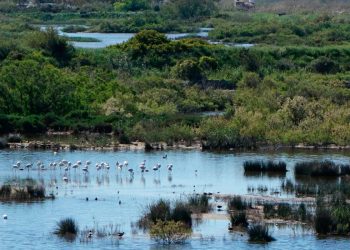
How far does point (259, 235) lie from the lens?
30.5 meters

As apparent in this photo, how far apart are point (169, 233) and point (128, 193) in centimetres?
675

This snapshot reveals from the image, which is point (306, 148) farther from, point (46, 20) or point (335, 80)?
point (46, 20)

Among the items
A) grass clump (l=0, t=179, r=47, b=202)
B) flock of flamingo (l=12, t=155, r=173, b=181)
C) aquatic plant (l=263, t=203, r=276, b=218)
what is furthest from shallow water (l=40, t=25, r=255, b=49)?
aquatic plant (l=263, t=203, r=276, b=218)

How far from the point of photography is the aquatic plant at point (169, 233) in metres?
30.3

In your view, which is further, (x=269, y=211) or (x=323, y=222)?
(x=269, y=211)

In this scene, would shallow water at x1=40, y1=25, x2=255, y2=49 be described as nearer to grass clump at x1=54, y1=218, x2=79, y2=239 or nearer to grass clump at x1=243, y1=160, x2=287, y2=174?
grass clump at x1=243, y1=160, x2=287, y2=174

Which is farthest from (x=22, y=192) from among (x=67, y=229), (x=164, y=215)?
(x=164, y=215)

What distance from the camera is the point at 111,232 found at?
3130 centimetres

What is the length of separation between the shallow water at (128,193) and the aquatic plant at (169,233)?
0.82 feet

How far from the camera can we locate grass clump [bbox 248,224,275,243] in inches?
1199

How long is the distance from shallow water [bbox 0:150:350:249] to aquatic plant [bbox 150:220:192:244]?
25 centimetres

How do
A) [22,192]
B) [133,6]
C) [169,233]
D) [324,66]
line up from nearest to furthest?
[169,233] < [22,192] < [324,66] < [133,6]

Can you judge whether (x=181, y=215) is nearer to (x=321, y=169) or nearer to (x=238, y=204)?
(x=238, y=204)

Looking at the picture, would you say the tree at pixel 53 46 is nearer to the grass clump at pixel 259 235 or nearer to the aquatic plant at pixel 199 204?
the aquatic plant at pixel 199 204
